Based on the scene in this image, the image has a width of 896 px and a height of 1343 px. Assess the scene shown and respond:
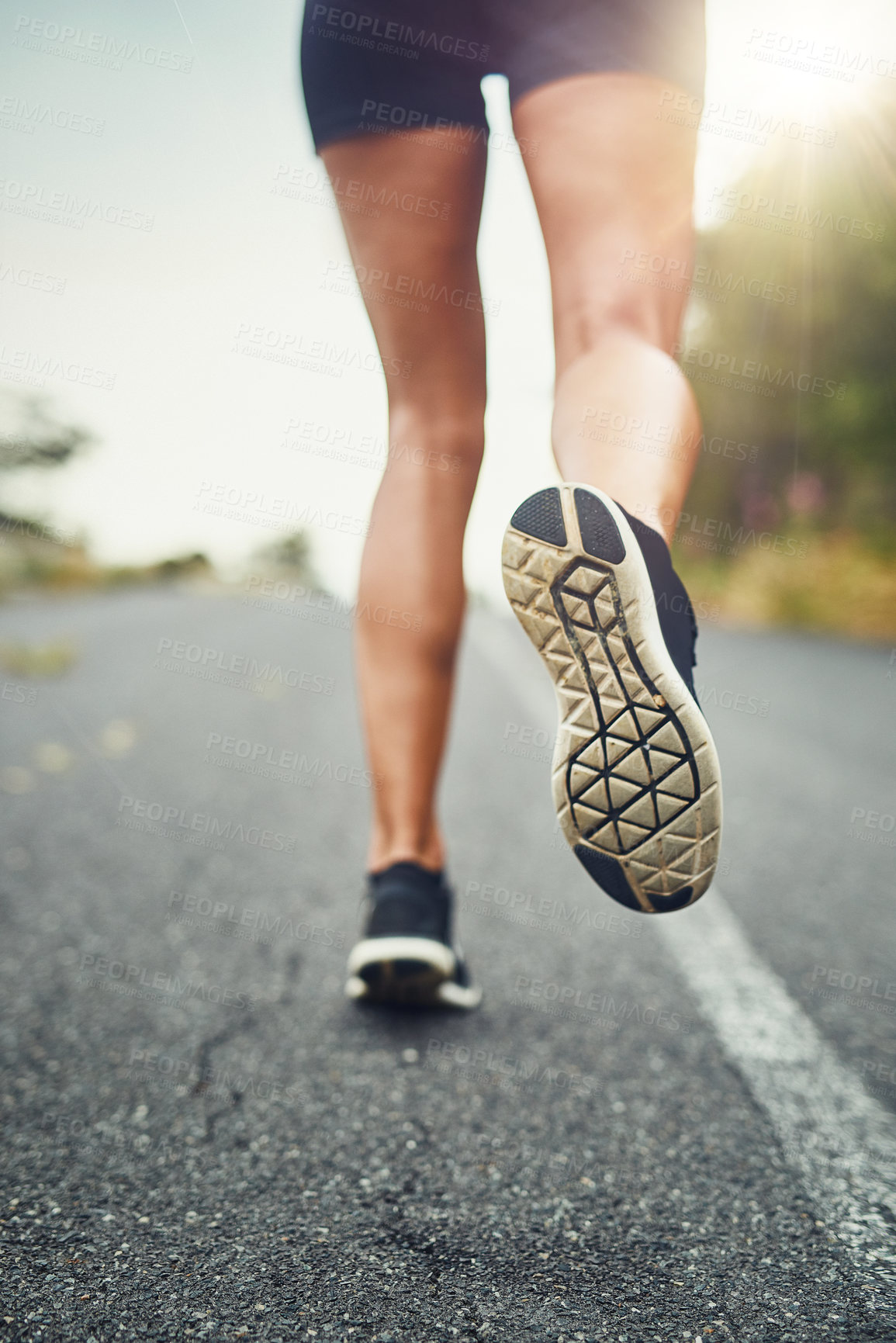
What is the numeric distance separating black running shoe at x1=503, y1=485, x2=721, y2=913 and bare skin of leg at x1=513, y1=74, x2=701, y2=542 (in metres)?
0.11

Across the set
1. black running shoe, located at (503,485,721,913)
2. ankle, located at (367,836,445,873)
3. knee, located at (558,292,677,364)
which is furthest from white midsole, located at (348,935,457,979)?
knee, located at (558,292,677,364)

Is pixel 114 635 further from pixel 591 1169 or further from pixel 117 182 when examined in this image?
pixel 591 1169

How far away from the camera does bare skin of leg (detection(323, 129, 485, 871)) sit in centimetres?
123

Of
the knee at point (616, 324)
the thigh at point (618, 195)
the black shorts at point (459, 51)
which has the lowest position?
the knee at point (616, 324)

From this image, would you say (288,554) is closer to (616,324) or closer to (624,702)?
(616,324)

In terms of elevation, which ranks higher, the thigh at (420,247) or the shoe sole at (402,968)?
the thigh at (420,247)

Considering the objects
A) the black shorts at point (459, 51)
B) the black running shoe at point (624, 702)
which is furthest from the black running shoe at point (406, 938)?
the black shorts at point (459, 51)

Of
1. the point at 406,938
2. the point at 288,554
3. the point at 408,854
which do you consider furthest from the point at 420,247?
the point at 288,554

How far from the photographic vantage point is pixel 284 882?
6.43 feet

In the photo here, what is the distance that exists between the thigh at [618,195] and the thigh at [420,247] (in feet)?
0.54

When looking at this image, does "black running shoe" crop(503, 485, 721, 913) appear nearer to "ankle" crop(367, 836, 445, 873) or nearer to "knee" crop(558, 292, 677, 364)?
"knee" crop(558, 292, 677, 364)

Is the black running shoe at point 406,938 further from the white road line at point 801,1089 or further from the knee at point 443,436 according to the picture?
the knee at point 443,436

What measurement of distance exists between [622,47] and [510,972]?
1358 millimetres

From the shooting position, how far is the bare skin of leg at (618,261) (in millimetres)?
979
